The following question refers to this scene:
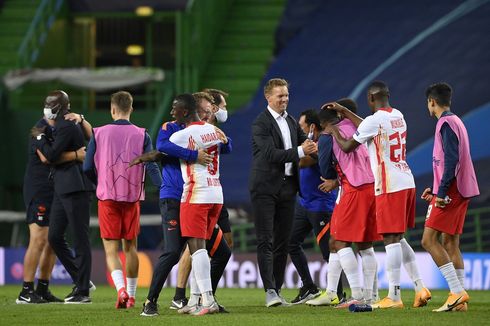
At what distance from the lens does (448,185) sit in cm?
1189

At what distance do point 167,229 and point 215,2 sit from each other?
16837 millimetres

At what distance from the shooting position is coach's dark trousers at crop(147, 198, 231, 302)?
1155 centimetres

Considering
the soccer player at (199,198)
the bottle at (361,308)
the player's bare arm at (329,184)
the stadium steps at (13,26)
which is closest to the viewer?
the soccer player at (199,198)

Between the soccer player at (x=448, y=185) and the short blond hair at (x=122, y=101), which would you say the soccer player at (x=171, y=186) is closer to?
the short blond hair at (x=122, y=101)

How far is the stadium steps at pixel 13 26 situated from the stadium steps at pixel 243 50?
443cm

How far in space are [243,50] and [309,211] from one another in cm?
1467

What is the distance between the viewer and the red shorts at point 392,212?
11805 mm

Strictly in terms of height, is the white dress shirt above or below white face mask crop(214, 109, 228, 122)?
below

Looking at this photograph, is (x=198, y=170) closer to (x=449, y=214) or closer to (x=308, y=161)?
(x=308, y=161)

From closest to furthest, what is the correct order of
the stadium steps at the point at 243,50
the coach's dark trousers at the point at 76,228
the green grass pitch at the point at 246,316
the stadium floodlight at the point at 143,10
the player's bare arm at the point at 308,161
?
the green grass pitch at the point at 246,316 → the coach's dark trousers at the point at 76,228 → the player's bare arm at the point at 308,161 → the stadium steps at the point at 243,50 → the stadium floodlight at the point at 143,10

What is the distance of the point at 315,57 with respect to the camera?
88.9ft

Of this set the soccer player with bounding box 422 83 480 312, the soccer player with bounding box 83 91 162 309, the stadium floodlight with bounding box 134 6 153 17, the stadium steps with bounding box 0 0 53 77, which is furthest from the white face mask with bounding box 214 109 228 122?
the stadium floodlight with bounding box 134 6 153 17

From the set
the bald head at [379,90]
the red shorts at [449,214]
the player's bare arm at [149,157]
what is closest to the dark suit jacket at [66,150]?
the player's bare arm at [149,157]

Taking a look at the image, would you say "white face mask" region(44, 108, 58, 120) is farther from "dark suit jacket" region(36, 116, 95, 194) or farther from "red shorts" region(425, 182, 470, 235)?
"red shorts" region(425, 182, 470, 235)
